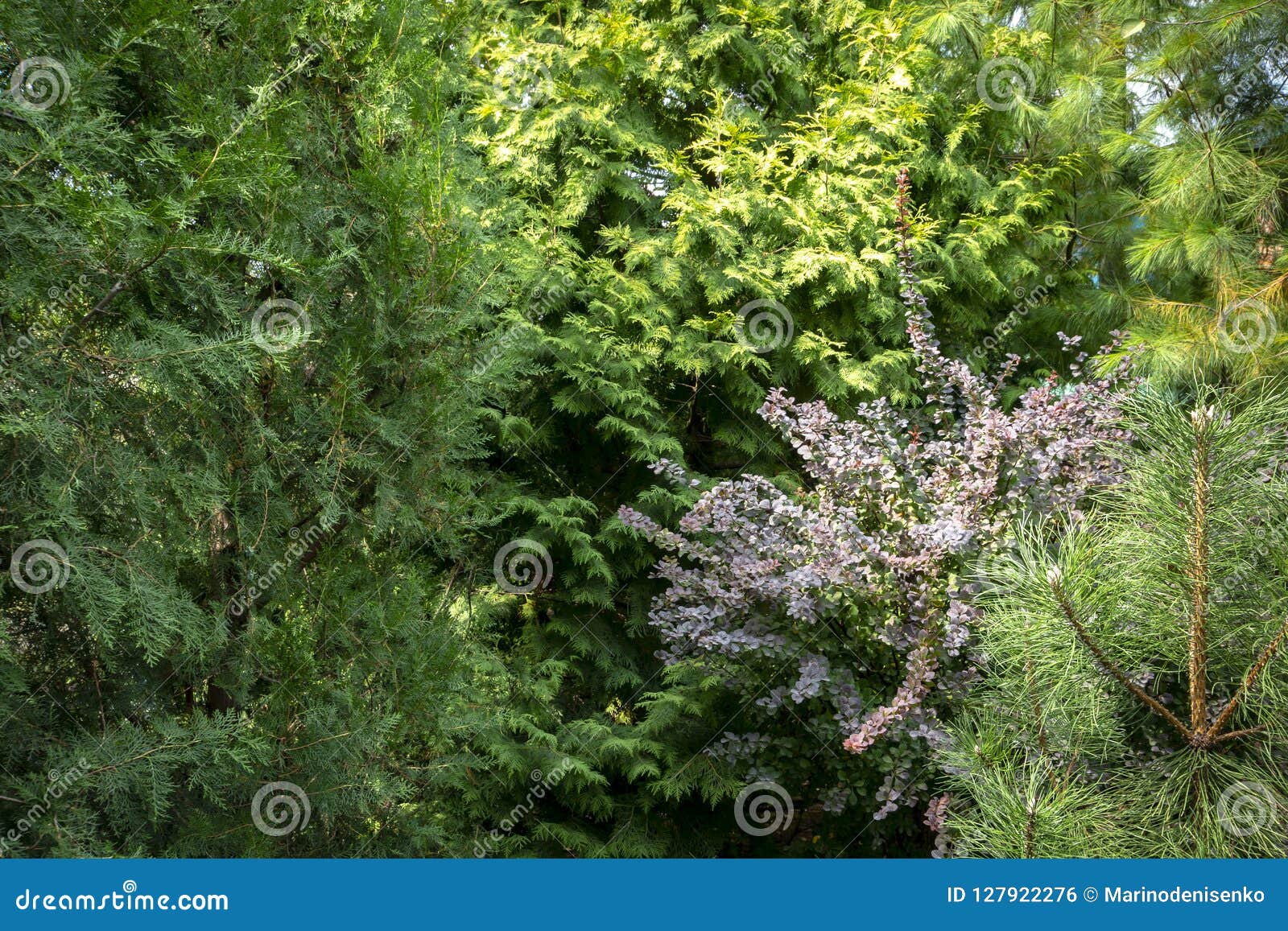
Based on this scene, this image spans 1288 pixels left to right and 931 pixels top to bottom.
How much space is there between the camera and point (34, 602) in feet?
7.65

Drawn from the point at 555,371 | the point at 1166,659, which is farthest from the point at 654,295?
the point at 1166,659

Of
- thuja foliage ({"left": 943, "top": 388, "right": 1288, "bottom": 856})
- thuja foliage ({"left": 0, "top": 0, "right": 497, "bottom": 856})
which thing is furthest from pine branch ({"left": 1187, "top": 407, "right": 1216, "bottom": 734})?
thuja foliage ({"left": 0, "top": 0, "right": 497, "bottom": 856})

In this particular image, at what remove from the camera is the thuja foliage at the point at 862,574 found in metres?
3.71

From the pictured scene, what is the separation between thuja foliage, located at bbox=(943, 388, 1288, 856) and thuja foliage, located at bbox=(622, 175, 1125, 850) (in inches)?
72.3

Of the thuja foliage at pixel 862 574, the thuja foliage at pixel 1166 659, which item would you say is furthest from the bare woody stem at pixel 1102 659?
the thuja foliage at pixel 862 574

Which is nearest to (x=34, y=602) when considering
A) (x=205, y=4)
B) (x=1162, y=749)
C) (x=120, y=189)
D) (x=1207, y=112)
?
(x=120, y=189)

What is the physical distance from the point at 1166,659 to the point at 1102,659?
0.49 feet

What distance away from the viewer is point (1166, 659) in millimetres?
1680

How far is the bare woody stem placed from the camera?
160 cm

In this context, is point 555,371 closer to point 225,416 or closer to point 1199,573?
point 225,416

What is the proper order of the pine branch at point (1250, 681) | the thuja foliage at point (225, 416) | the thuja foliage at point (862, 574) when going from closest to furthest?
the pine branch at point (1250, 681) < the thuja foliage at point (225, 416) < the thuja foliage at point (862, 574)

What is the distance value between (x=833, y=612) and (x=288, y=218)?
245 cm

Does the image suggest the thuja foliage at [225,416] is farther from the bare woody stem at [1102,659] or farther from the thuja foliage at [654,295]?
the bare woody stem at [1102,659]

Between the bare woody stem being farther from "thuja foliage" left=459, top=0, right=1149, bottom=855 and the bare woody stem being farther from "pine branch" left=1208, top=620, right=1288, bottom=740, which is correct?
"thuja foliage" left=459, top=0, right=1149, bottom=855
